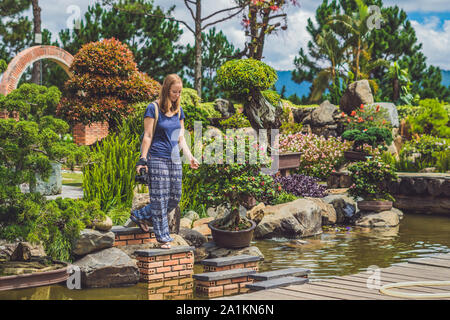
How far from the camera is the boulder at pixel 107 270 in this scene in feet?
21.5

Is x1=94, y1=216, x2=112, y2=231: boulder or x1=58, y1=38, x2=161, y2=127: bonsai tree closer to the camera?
x1=94, y1=216, x2=112, y2=231: boulder

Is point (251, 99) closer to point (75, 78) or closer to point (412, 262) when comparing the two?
point (75, 78)

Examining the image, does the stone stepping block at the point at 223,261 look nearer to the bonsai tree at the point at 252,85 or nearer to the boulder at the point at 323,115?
→ the bonsai tree at the point at 252,85

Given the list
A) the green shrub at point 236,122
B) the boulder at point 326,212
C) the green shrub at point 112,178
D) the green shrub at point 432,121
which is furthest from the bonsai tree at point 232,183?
the green shrub at point 432,121

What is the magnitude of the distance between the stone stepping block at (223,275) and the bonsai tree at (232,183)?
185 centimetres

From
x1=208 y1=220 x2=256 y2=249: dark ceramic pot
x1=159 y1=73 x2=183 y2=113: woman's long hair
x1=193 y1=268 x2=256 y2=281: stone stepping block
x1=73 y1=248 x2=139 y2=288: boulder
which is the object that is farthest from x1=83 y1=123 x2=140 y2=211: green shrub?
x1=193 y1=268 x2=256 y2=281: stone stepping block

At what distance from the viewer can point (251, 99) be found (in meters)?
12.0

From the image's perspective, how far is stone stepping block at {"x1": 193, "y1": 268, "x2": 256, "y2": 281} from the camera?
6.12 meters

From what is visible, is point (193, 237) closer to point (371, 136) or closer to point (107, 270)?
point (107, 270)

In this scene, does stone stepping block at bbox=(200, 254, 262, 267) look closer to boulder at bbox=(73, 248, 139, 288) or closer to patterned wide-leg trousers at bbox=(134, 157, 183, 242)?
patterned wide-leg trousers at bbox=(134, 157, 183, 242)

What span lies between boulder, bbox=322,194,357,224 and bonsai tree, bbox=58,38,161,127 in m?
4.62

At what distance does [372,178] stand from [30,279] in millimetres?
8275

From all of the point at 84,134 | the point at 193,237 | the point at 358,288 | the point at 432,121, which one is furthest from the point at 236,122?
the point at 432,121

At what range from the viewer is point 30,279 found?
5.88 meters
